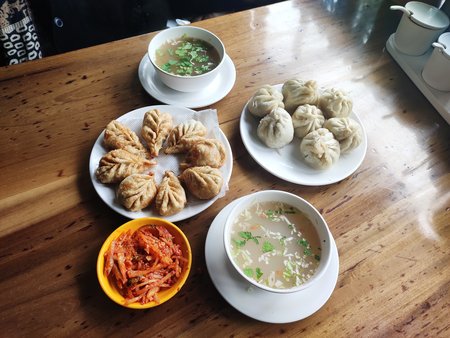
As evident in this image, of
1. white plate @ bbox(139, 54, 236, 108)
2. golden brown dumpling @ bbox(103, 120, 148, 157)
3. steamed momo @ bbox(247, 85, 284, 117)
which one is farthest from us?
white plate @ bbox(139, 54, 236, 108)

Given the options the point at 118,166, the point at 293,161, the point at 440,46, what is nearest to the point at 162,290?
the point at 118,166

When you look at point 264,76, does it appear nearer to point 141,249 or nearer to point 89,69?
point 89,69

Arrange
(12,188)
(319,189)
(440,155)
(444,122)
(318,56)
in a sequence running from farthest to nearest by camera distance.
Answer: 1. (318,56)
2. (444,122)
3. (440,155)
4. (319,189)
5. (12,188)

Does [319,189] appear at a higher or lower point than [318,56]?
lower

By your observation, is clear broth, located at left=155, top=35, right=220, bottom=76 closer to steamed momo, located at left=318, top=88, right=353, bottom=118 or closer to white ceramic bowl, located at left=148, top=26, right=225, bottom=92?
white ceramic bowl, located at left=148, top=26, right=225, bottom=92

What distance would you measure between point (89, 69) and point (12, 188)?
0.64 m

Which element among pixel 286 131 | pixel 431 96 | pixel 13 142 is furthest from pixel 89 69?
pixel 431 96

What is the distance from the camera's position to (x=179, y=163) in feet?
4.61

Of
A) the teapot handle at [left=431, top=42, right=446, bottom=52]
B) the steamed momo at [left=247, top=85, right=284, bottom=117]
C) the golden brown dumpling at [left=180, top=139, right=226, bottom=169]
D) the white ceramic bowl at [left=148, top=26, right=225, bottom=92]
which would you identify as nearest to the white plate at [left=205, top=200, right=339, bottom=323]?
the golden brown dumpling at [left=180, top=139, right=226, bottom=169]

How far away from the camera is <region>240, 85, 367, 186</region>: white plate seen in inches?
55.2

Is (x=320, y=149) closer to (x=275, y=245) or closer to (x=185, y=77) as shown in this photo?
(x=275, y=245)

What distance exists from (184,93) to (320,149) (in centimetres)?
62

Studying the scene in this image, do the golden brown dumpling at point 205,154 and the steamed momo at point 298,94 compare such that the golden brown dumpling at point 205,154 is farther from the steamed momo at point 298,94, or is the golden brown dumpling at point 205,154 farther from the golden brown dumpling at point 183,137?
the steamed momo at point 298,94

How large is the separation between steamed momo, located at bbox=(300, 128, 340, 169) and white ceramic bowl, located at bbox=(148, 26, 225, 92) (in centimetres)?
48
